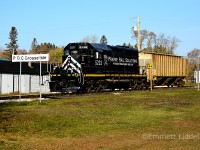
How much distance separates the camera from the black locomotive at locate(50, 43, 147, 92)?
27.5m

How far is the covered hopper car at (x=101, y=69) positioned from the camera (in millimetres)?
27531

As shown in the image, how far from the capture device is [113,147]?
28.7 feet

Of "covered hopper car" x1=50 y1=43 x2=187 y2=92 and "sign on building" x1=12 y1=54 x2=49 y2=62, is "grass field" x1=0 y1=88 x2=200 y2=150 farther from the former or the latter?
"covered hopper car" x1=50 y1=43 x2=187 y2=92

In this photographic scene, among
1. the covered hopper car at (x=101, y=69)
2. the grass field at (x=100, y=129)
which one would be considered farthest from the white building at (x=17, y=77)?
the grass field at (x=100, y=129)

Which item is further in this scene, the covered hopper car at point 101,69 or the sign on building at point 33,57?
the covered hopper car at point 101,69

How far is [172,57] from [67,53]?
71.5ft

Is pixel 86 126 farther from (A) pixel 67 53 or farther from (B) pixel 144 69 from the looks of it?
(B) pixel 144 69

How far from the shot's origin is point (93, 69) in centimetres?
2947

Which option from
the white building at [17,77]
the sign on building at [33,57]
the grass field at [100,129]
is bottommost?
the grass field at [100,129]

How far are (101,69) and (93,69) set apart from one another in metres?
1.36

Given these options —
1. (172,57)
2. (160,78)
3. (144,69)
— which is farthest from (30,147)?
(172,57)

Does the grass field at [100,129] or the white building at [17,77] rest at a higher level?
the white building at [17,77]

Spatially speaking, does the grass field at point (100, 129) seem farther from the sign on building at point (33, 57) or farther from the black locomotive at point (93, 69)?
the black locomotive at point (93, 69)

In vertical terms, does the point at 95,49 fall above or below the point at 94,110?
above
